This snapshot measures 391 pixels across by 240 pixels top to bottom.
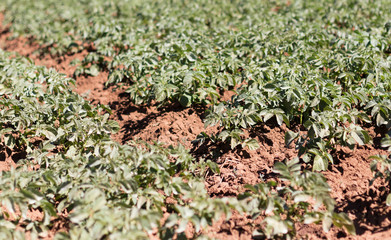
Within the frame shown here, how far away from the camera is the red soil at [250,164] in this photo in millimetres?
2709

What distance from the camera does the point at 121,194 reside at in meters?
2.74

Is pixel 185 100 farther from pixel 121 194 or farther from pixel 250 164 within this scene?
pixel 121 194

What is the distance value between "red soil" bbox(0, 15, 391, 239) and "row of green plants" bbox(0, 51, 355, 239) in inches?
7.7

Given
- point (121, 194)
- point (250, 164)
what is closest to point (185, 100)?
point (250, 164)

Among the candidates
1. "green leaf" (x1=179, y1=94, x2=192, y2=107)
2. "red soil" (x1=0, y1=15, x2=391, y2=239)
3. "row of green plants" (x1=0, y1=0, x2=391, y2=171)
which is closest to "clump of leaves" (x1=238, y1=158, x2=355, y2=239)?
"red soil" (x1=0, y1=15, x2=391, y2=239)

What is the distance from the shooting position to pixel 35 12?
23.1 feet

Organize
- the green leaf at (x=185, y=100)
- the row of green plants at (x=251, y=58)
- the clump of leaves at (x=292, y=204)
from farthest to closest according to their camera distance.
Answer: the green leaf at (x=185, y=100)
the row of green plants at (x=251, y=58)
the clump of leaves at (x=292, y=204)

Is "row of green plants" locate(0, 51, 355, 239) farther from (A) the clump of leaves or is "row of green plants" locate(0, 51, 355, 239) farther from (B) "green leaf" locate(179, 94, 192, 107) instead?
(B) "green leaf" locate(179, 94, 192, 107)

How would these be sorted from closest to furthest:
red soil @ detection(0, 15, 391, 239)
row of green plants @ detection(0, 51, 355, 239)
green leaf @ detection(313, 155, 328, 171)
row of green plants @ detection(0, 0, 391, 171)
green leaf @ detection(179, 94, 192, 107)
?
row of green plants @ detection(0, 51, 355, 239)
red soil @ detection(0, 15, 391, 239)
green leaf @ detection(313, 155, 328, 171)
row of green plants @ detection(0, 0, 391, 171)
green leaf @ detection(179, 94, 192, 107)

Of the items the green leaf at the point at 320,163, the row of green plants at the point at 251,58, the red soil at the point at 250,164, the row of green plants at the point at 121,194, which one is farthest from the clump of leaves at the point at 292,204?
the row of green plants at the point at 251,58

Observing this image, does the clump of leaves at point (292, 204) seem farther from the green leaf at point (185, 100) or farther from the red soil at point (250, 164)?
the green leaf at point (185, 100)

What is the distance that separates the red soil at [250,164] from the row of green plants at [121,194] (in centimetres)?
20

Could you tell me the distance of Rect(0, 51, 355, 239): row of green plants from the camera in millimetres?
2324

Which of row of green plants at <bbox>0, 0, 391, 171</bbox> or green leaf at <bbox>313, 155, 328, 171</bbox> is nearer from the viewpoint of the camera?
green leaf at <bbox>313, 155, 328, 171</bbox>
